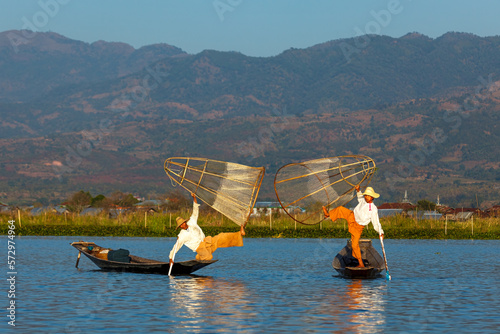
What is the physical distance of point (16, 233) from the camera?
5803 centimetres

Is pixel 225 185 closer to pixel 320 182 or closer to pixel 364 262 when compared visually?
pixel 320 182

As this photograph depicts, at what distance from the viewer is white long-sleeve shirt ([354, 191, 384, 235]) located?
26.5 m

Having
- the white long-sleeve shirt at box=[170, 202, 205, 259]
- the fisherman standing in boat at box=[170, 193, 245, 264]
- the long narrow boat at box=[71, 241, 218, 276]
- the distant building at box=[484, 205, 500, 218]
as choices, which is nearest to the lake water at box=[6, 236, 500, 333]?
the long narrow boat at box=[71, 241, 218, 276]

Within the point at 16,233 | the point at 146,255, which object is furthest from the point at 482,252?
the point at 16,233

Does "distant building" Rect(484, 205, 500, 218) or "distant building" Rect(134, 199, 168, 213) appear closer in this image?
"distant building" Rect(484, 205, 500, 218)

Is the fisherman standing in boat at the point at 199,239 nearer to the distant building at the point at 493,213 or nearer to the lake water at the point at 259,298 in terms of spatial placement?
the lake water at the point at 259,298

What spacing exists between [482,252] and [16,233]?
31.6 metres

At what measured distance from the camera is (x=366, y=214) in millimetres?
26531

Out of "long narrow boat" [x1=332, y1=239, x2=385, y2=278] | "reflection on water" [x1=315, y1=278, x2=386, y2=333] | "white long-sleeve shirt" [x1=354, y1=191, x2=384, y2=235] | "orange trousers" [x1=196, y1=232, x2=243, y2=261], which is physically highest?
"white long-sleeve shirt" [x1=354, y1=191, x2=384, y2=235]

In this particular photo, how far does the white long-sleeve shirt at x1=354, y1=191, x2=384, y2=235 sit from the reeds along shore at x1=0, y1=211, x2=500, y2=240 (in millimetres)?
30068

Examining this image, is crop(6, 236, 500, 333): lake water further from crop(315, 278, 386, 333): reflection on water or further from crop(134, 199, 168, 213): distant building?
crop(134, 199, 168, 213): distant building

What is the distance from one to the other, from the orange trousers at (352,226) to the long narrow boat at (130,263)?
190 inches

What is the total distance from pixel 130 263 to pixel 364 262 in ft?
27.5

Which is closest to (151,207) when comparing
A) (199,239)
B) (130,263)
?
(130,263)
